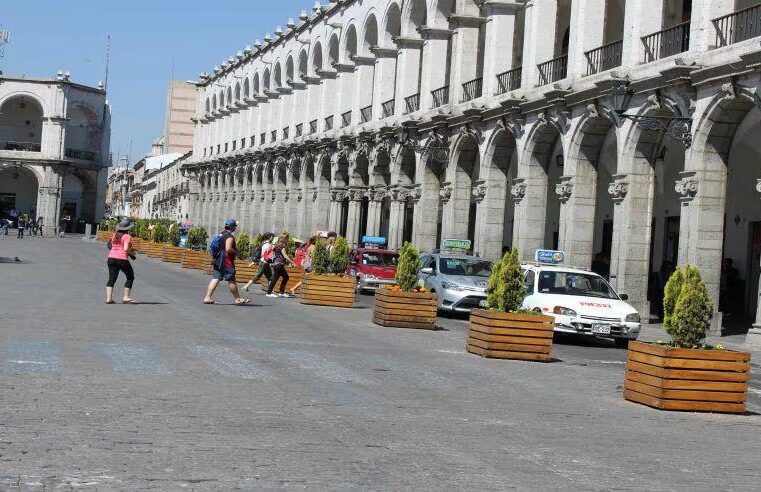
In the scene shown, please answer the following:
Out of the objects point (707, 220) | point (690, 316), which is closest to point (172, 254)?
point (707, 220)

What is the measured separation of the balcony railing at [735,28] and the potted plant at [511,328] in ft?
35.3

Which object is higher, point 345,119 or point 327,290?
point 345,119

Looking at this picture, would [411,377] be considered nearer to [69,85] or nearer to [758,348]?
[758,348]

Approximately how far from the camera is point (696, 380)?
1245 cm

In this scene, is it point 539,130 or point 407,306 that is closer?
point 407,306

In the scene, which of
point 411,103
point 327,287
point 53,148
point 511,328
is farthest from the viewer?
point 53,148

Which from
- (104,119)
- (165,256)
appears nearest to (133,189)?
(104,119)

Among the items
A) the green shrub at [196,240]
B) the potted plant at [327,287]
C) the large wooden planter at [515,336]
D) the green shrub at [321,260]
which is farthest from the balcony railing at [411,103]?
the large wooden planter at [515,336]

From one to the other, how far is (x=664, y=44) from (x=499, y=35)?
9.02m

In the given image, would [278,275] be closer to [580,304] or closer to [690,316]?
[580,304]

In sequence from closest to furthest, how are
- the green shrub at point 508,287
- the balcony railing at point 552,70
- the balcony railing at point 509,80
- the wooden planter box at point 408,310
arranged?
the green shrub at point 508,287, the wooden planter box at point 408,310, the balcony railing at point 552,70, the balcony railing at point 509,80

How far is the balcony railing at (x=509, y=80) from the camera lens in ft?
121

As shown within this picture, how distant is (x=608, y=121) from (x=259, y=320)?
1275 cm

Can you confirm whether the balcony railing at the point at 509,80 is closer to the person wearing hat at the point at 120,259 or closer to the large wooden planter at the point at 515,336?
the person wearing hat at the point at 120,259
